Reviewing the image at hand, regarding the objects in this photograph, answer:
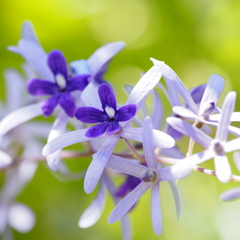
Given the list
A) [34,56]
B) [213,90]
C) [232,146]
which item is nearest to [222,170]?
[232,146]

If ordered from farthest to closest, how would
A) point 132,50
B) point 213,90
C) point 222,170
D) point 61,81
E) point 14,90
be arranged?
point 132,50
point 14,90
point 61,81
point 213,90
point 222,170

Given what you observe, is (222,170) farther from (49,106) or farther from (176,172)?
(49,106)

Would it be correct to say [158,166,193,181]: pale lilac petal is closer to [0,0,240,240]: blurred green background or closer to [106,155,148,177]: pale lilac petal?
[106,155,148,177]: pale lilac petal

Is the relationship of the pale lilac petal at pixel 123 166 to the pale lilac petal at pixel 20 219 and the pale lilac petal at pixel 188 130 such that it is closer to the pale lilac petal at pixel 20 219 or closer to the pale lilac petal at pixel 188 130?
the pale lilac petal at pixel 188 130

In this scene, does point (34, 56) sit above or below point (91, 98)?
above

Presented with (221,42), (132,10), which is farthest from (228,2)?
(132,10)

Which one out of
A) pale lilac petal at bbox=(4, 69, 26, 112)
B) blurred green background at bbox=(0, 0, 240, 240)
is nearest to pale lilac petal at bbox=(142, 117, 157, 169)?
pale lilac petal at bbox=(4, 69, 26, 112)
